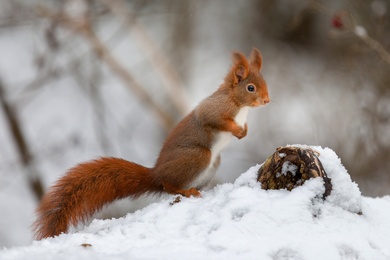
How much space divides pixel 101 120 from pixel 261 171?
489cm

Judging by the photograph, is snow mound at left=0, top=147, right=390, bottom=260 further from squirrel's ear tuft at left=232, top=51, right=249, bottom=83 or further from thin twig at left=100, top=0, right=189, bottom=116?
thin twig at left=100, top=0, right=189, bottom=116

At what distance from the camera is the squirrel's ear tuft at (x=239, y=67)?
3055 mm

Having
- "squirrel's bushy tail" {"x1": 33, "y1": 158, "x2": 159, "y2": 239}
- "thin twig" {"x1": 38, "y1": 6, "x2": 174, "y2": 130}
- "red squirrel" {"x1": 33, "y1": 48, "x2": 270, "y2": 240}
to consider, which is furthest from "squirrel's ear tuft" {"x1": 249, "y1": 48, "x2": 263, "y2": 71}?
"thin twig" {"x1": 38, "y1": 6, "x2": 174, "y2": 130}

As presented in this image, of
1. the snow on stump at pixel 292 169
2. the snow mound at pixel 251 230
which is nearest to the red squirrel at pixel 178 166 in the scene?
the snow mound at pixel 251 230

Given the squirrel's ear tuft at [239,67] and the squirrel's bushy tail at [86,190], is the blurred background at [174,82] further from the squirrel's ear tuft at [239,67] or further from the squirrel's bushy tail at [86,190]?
the squirrel's bushy tail at [86,190]

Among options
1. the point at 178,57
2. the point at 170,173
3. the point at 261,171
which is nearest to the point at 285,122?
the point at 178,57

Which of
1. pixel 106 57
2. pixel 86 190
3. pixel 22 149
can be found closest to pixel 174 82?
pixel 106 57

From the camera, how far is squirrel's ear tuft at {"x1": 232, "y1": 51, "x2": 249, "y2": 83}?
3.05 meters

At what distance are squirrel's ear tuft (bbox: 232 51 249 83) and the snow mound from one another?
0.93 metres

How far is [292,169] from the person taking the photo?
6.83 ft

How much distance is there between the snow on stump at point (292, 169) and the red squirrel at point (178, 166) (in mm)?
616

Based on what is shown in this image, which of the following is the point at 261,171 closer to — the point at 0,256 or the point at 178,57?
the point at 0,256

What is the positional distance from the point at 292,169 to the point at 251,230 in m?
0.30

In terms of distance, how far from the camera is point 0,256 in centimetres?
172
